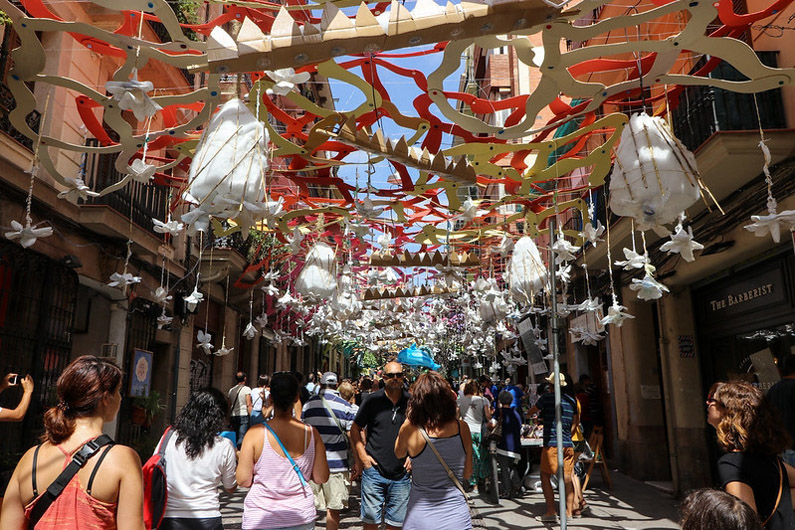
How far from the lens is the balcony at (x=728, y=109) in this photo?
22.0ft

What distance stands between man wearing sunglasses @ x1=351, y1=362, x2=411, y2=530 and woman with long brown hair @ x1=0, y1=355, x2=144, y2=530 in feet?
10.0

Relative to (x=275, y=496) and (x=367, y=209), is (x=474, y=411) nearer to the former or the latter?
(x=367, y=209)

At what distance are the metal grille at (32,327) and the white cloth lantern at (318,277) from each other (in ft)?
12.6

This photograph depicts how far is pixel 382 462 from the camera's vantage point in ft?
16.8

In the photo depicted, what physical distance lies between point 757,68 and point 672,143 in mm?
902

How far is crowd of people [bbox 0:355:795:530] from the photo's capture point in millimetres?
2225

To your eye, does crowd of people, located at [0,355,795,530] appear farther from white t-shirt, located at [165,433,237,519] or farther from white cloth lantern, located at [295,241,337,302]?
white cloth lantern, located at [295,241,337,302]

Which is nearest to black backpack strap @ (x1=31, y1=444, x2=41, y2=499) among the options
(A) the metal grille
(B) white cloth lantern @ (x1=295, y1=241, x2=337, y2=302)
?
(B) white cloth lantern @ (x1=295, y1=241, x2=337, y2=302)

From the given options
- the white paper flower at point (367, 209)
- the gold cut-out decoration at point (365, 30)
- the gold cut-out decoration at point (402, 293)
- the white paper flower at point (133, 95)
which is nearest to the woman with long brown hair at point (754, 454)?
the gold cut-out decoration at point (365, 30)

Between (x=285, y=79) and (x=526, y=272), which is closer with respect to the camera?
(x=285, y=79)

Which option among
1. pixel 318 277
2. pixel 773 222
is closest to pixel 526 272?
pixel 318 277

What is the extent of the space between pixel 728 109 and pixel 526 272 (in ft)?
10.2

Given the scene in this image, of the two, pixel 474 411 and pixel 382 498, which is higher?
pixel 474 411

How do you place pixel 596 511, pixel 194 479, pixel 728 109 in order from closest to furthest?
pixel 194 479 < pixel 728 109 < pixel 596 511
